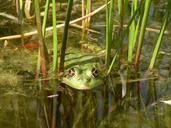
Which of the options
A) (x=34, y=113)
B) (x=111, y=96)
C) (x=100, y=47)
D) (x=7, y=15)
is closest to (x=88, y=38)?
(x=100, y=47)

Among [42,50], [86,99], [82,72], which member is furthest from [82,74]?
[42,50]

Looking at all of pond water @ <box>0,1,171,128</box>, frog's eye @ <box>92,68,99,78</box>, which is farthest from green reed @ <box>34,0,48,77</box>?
frog's eye @ <box>92,68,99,78</box>

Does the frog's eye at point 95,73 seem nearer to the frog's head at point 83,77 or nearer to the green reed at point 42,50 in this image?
the frog's head at point 83,77

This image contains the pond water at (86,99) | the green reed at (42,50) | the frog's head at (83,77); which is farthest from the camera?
the frog's head at (83,77)

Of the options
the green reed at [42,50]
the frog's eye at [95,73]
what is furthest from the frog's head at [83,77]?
the green reed at [42,50]

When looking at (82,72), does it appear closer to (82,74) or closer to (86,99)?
(82,74)

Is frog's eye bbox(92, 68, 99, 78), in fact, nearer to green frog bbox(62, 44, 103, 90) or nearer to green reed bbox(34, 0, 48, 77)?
green frog bbox(62, 44, 103, 90)

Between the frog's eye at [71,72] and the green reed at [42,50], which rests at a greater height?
the green reed at [42,50]
